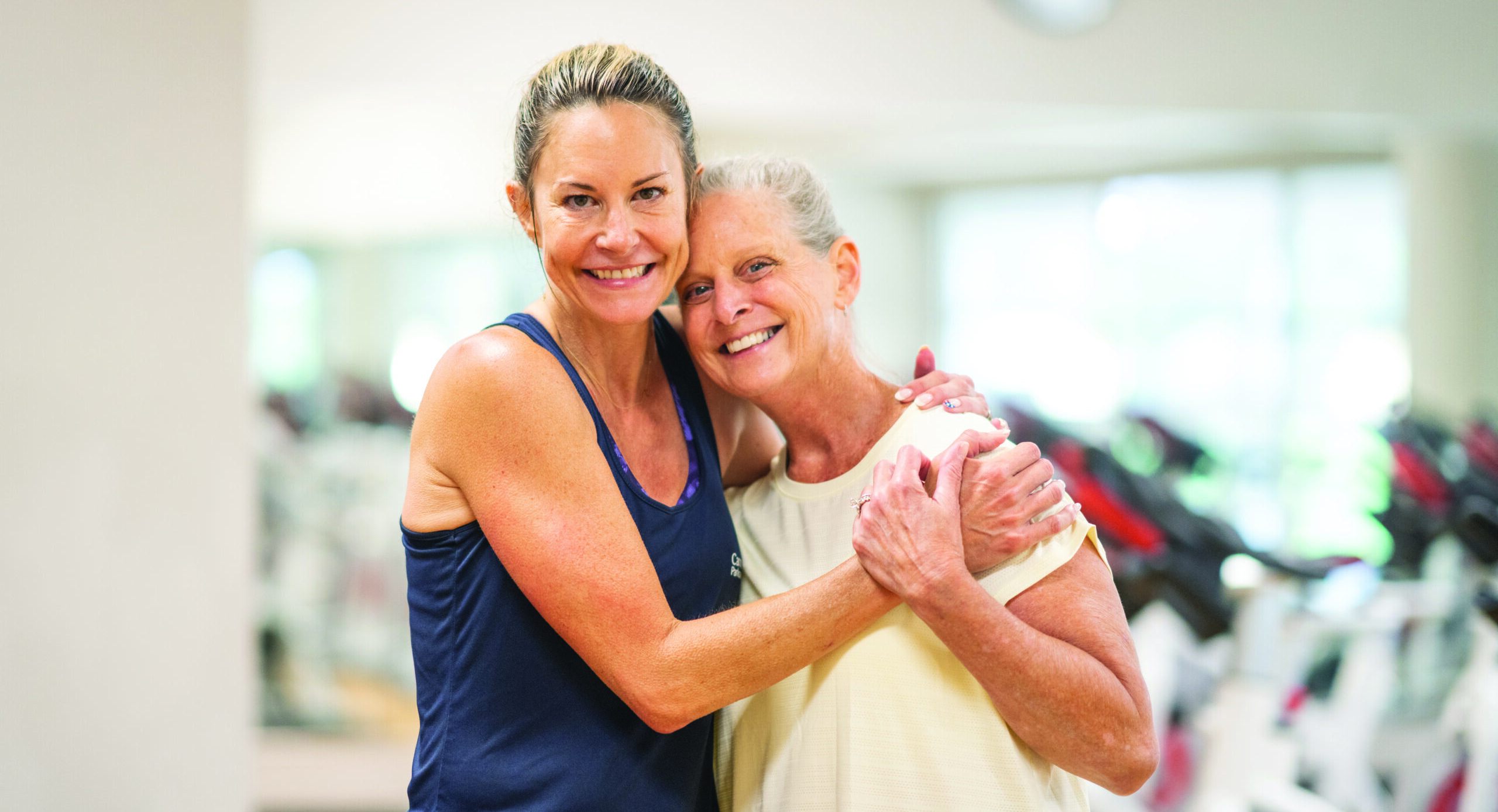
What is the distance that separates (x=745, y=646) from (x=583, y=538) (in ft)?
0.68

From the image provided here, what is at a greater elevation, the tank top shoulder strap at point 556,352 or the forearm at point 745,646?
the tank top shoulder strap at point 556,352

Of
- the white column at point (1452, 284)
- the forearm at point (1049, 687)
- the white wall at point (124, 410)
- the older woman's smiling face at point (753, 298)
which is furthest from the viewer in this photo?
the white column at point (1452, 284)

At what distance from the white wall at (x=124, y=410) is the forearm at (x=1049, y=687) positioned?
1.35 metres

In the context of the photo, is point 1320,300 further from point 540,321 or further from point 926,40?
point 540,321

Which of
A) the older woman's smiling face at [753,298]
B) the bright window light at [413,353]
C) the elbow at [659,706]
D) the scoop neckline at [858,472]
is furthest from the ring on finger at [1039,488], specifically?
the bright window light at [413,353]

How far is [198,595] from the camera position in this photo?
2201 millimetres

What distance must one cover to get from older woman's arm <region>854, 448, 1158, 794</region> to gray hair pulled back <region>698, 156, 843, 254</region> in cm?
35

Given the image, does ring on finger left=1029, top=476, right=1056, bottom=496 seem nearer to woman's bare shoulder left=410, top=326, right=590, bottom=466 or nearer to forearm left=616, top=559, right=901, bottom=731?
forearm left=616, top=559, right=901, bottom=731

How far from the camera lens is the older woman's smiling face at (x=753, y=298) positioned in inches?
56.6

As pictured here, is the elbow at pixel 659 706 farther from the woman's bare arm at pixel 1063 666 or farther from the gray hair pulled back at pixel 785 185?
the gray hair pulled back at pixel 785 185

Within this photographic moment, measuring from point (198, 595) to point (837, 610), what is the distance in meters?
1.49

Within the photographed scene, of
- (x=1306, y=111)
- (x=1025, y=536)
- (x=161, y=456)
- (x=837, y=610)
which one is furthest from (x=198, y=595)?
(x=1306, y=111)

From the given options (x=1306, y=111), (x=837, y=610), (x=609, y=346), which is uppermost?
(x=1306, y=111)

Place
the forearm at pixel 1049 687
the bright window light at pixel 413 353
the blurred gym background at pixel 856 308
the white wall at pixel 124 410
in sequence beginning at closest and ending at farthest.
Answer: the forearm at pixel 1049 687 → the white wall at pixel 124 410 → the blurred gym background at pixel 856 308 → the bright window light at pixel 413 353
